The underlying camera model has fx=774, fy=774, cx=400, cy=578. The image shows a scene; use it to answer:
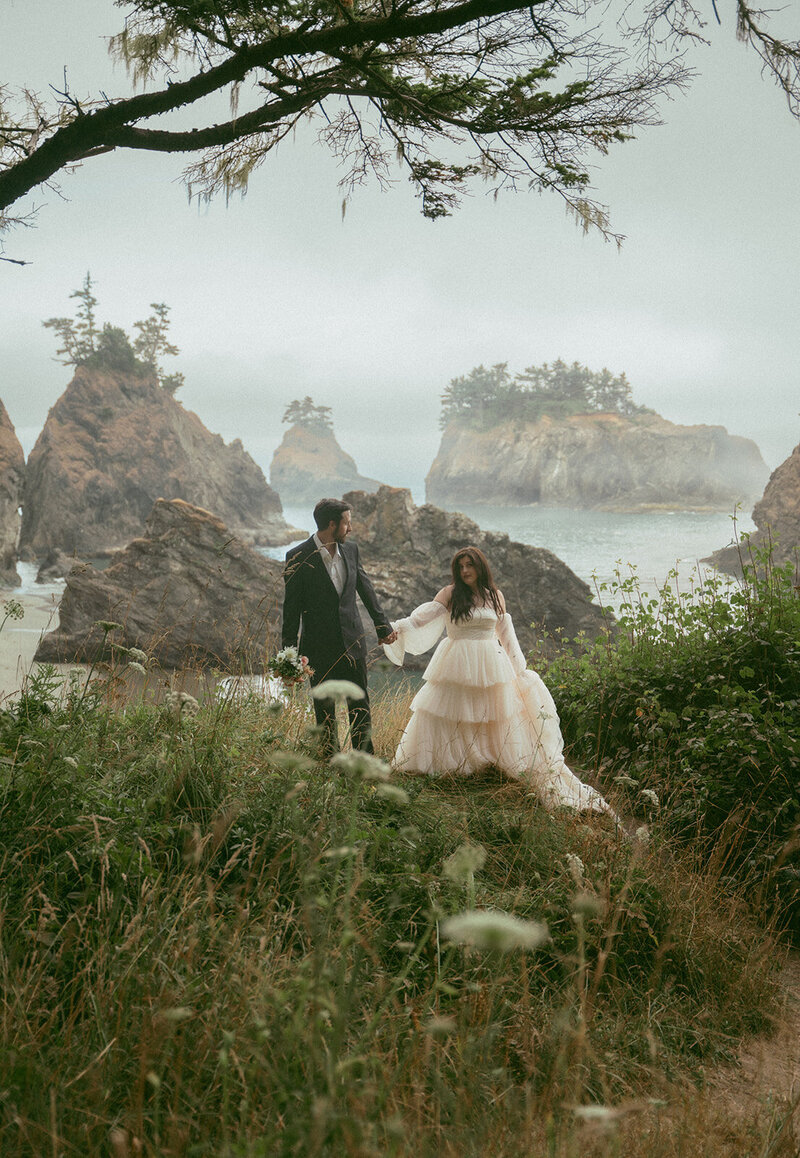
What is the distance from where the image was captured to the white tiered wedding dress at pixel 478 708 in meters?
5.41

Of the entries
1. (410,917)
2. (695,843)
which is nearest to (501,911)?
(410,917)

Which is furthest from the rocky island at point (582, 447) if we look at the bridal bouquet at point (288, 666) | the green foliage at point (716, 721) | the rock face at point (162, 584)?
the bridal bouquet at point (288, 666)

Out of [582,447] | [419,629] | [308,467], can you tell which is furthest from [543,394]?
[419,629]

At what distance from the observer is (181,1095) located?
5.90ft

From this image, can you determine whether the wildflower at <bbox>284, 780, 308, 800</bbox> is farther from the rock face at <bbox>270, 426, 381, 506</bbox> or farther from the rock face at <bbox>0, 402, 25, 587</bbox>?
the rock face at <bbox>270, 426, 381, 506</bbox>

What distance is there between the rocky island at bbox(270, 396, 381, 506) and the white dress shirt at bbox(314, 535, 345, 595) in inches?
3862

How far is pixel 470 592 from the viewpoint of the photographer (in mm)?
5672

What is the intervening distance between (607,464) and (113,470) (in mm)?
48801

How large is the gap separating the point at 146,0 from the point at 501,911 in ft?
15.4

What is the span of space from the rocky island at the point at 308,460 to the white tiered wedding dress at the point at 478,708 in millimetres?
98254

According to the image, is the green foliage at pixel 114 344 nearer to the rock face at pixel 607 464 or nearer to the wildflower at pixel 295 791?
the rock face at pixel 607 464

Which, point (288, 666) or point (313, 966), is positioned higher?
point (288, 666)

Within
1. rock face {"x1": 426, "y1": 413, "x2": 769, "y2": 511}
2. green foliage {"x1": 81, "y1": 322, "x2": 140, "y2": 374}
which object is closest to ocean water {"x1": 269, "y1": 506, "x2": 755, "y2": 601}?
rock face {"x1": 426, "y1": 413, "x2": 769, "y2": 511}

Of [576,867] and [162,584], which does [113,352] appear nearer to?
[162,584]
